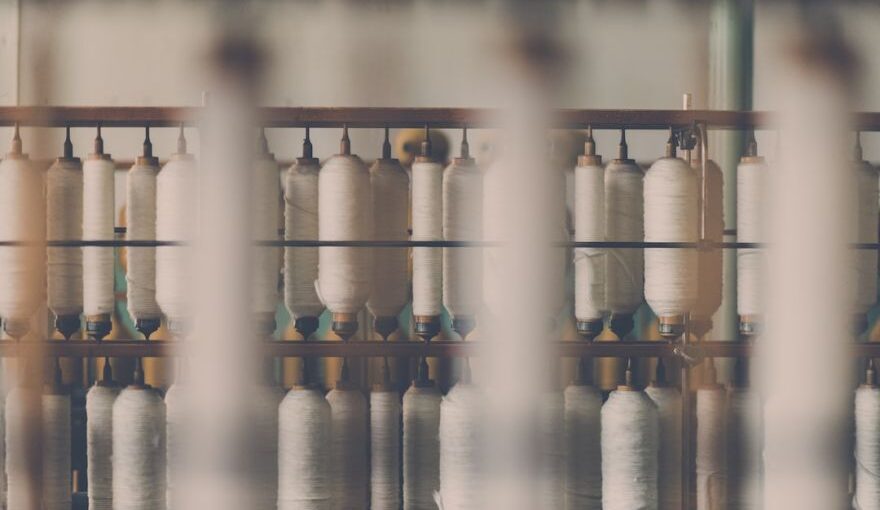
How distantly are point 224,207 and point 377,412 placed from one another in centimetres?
50

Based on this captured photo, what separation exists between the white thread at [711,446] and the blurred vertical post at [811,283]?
25cm

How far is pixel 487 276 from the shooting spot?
1630mm

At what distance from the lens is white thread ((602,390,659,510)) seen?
5.35 ft

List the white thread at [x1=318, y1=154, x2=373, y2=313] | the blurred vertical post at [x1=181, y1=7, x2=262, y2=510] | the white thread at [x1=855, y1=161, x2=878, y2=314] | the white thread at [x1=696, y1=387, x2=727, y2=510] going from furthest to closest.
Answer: the white thread at [x1=696, y1=387, x2=727, y2=510], the white thread at [x1=855, y1=161, x2=878, y2=314], the white thread at [x1=318, y1=154, x2=373, y2=313], the blurred vertical post at [x1=181, y1=7, x2=262, y2=510]

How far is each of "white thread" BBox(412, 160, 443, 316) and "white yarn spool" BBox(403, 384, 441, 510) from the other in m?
0.18

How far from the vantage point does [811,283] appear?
1.55m

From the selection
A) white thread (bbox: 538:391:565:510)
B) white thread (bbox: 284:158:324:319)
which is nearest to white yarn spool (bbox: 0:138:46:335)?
white thread (bbox: 284:158:324:319)

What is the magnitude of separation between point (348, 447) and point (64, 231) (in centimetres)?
64

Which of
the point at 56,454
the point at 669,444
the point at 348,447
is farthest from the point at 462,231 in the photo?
the point at 56,454

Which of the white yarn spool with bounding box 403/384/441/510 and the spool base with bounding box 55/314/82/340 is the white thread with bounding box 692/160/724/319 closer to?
the white yarn spool with bounding box 403/384/441/510

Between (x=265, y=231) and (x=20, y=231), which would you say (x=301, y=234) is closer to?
(x=265, y=231)

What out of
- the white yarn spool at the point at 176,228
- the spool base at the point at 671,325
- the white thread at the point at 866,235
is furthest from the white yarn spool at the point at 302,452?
the white thread at the point at 866,235

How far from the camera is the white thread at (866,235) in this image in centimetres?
173

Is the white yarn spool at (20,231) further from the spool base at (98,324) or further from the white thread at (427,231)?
the white thread at (427,231)
